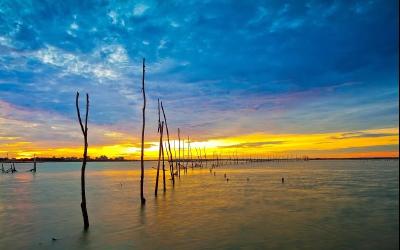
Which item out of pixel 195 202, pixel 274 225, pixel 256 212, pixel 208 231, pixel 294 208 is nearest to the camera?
pixel 208 231

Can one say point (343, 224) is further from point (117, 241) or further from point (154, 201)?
point (154, 201)

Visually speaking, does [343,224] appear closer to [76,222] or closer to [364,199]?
[364,199]

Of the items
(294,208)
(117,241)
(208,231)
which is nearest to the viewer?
(117,241)

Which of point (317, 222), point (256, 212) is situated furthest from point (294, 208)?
point (317, 222)

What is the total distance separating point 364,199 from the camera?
3247 centimetres

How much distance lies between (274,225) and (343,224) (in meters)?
3.92

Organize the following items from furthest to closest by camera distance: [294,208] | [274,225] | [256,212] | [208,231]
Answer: [294,208] < [256,212] < [274,225] < [208,231]

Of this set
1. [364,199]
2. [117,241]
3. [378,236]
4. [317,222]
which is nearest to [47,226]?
[117,241]

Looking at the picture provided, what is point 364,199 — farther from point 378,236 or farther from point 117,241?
point 117,241

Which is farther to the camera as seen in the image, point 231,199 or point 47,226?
point 231,199

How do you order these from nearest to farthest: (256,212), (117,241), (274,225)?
1. (117,241)
2. (274,225)
3. (256,212)

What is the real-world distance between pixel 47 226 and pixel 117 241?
611 cm

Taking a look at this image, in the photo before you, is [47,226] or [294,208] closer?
[47,226]

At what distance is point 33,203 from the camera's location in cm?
3234
